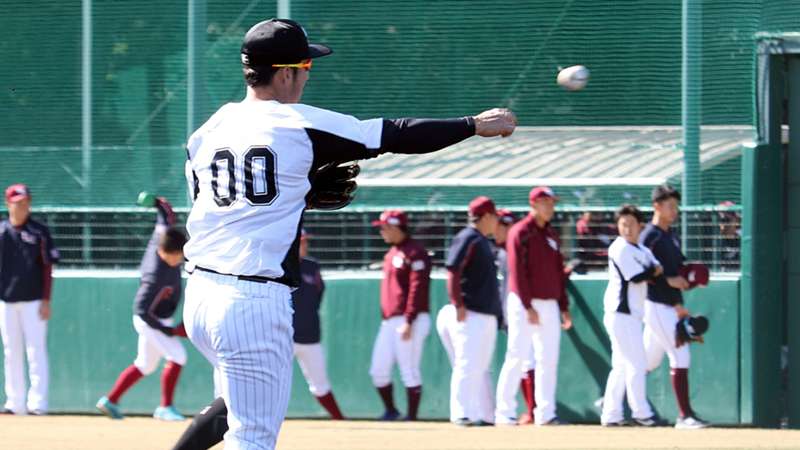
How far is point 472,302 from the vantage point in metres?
11.2

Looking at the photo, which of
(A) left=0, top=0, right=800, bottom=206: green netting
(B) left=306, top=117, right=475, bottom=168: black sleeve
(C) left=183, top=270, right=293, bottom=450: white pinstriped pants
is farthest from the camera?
(A) left=0, top=0, right=800, bottom=206: green netting

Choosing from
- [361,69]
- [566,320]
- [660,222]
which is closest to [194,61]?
[361,69]

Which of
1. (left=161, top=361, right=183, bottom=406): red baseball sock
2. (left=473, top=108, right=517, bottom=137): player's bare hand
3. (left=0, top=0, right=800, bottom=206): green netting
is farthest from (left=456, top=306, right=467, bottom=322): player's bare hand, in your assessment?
(left=473, top=108, right=517, bottom=137): player's bare hand

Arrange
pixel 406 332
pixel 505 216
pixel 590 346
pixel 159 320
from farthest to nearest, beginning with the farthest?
pixel 505 216 → pixel 590 346 → pixel 406 332 → pixel 159 320

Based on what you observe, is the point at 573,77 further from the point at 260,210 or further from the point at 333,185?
the point at 260,210

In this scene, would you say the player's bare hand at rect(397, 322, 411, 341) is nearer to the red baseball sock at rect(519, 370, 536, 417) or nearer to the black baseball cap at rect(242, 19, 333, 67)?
the red baseball sock at rect(519, 370, 536, 417)

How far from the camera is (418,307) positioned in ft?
38.7

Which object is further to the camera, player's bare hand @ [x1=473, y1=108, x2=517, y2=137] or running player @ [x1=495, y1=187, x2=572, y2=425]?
running player @ [x1=495, y1=187, x2=572, y2=425]

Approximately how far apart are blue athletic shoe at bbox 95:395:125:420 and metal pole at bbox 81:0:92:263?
1.74 meters

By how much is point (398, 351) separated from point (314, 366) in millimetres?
710

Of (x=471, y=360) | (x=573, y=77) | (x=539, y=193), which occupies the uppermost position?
(x=573, y=77)

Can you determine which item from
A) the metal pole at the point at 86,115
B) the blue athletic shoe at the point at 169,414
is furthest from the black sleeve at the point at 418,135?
the metal pole at the point at 86,115

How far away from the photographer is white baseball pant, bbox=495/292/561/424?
37.1 ft

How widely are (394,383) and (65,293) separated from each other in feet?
10.4
